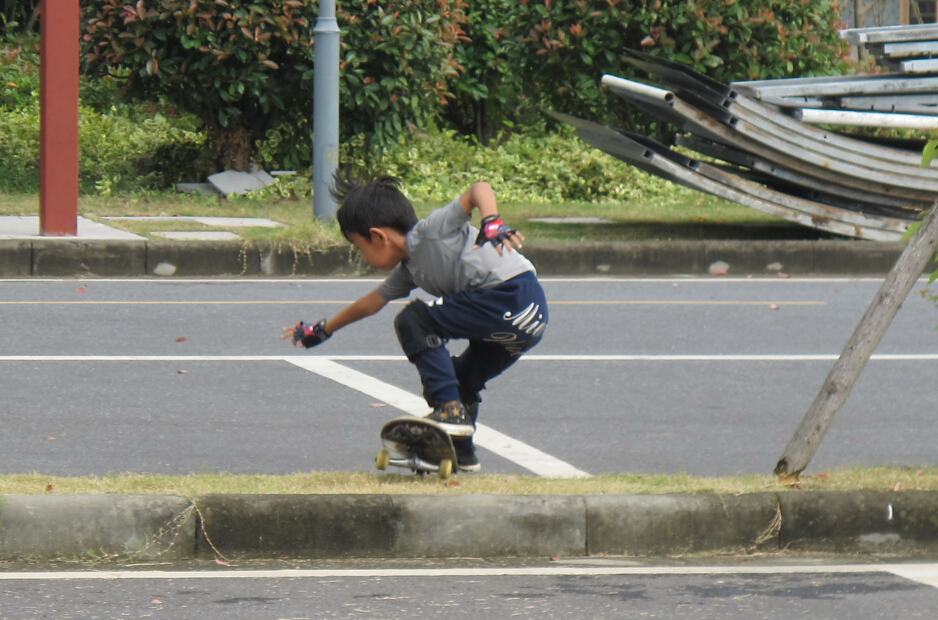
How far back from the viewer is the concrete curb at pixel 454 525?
4352mm

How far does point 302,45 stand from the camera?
46.5 feet

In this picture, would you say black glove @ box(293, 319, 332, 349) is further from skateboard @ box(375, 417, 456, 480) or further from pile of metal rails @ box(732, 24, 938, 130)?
pile of metal rails @ box(732, 24, 938, 130)

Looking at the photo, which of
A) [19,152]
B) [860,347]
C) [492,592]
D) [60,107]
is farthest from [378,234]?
[19,152]

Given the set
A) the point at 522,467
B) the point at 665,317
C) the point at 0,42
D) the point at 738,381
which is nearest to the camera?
the point at 522,467

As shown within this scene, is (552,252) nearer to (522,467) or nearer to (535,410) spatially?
(535,410)

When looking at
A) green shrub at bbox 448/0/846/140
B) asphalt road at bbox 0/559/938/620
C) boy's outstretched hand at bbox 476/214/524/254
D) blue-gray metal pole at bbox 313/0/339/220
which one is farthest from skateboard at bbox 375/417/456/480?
green shrub at bbox 448/0/846/140

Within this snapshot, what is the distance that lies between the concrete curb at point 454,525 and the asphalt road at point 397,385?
0.92 m

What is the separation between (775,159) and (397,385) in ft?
20.4

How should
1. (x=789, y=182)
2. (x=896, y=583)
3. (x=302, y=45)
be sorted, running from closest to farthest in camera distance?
(x=896, y=583)
(x=789, y=182)
(x=302, y=45)

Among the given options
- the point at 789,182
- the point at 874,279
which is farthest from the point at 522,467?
the point at 789,182

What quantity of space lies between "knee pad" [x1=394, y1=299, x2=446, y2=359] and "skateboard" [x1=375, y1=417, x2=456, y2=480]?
24cm

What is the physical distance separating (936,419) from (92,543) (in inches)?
155

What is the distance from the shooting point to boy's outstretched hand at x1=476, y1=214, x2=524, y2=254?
169 inches

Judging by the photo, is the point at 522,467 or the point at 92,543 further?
the point at 522,467
